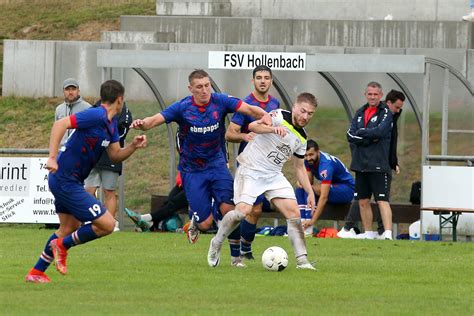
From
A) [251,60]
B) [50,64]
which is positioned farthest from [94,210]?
[50,64]

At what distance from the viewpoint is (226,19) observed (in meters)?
28.3

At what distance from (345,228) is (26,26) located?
60.0 ft

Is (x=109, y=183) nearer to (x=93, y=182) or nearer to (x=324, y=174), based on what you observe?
(x=93, y=182)

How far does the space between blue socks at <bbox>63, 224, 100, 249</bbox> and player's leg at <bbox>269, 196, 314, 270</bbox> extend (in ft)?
7.59

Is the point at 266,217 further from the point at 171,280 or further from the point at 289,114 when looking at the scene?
the point at 171,280

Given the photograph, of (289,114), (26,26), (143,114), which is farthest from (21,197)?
(26,26)

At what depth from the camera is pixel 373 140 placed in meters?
18.6

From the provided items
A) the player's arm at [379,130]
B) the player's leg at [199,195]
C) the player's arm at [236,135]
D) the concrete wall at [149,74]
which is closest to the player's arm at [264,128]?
the player's arm at [236,135]

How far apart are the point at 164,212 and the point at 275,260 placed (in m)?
7.56

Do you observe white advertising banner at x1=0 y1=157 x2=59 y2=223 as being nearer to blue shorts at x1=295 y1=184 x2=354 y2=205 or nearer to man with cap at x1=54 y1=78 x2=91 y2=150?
man with cap at x1=54 y1=78 x2=91 y2=150

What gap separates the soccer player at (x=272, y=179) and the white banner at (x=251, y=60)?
6.08 metres

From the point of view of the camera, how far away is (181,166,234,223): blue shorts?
13680 millimetres

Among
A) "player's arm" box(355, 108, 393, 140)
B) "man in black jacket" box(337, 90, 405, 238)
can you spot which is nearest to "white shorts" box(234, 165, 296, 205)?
"player's arm" box(355, 108, 393, 140)

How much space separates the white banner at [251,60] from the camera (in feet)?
63.3
